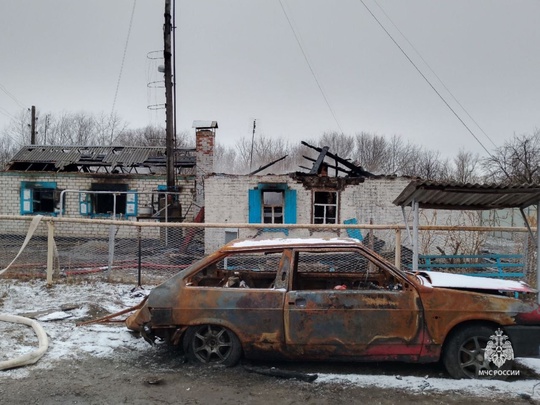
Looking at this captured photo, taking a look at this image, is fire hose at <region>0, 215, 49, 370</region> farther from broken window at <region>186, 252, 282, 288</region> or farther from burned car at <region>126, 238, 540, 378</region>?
broken window at <region>186, 252, 282, 288</region>

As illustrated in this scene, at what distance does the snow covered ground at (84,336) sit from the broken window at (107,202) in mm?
11530

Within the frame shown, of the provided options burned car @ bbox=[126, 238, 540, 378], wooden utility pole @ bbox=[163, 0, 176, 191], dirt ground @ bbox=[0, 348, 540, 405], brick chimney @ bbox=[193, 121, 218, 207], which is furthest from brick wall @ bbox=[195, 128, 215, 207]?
dirt ground @ bbox=[0, 348, 540, 405]

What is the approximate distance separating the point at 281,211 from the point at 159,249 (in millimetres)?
5376

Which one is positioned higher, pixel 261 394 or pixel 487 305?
pixel 487 305

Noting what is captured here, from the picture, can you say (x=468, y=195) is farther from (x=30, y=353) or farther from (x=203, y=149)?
(x=203, y=149)

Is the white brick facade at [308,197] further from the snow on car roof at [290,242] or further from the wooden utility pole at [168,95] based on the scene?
the snow on car roof at [290,242]

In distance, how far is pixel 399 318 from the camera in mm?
4223

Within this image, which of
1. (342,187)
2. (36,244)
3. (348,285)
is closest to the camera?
(348,285)

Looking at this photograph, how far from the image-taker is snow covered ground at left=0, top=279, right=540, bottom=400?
4027 millimetres

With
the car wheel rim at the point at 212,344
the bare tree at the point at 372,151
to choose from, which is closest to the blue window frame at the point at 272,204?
the car wheel rim at the point at 212,344

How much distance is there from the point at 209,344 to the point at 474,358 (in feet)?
8.77

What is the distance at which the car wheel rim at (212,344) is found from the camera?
175 inches

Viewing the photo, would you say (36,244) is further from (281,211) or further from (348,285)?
(348,285)

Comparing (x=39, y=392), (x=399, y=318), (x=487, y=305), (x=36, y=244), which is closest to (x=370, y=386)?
(x=399, y=318)
